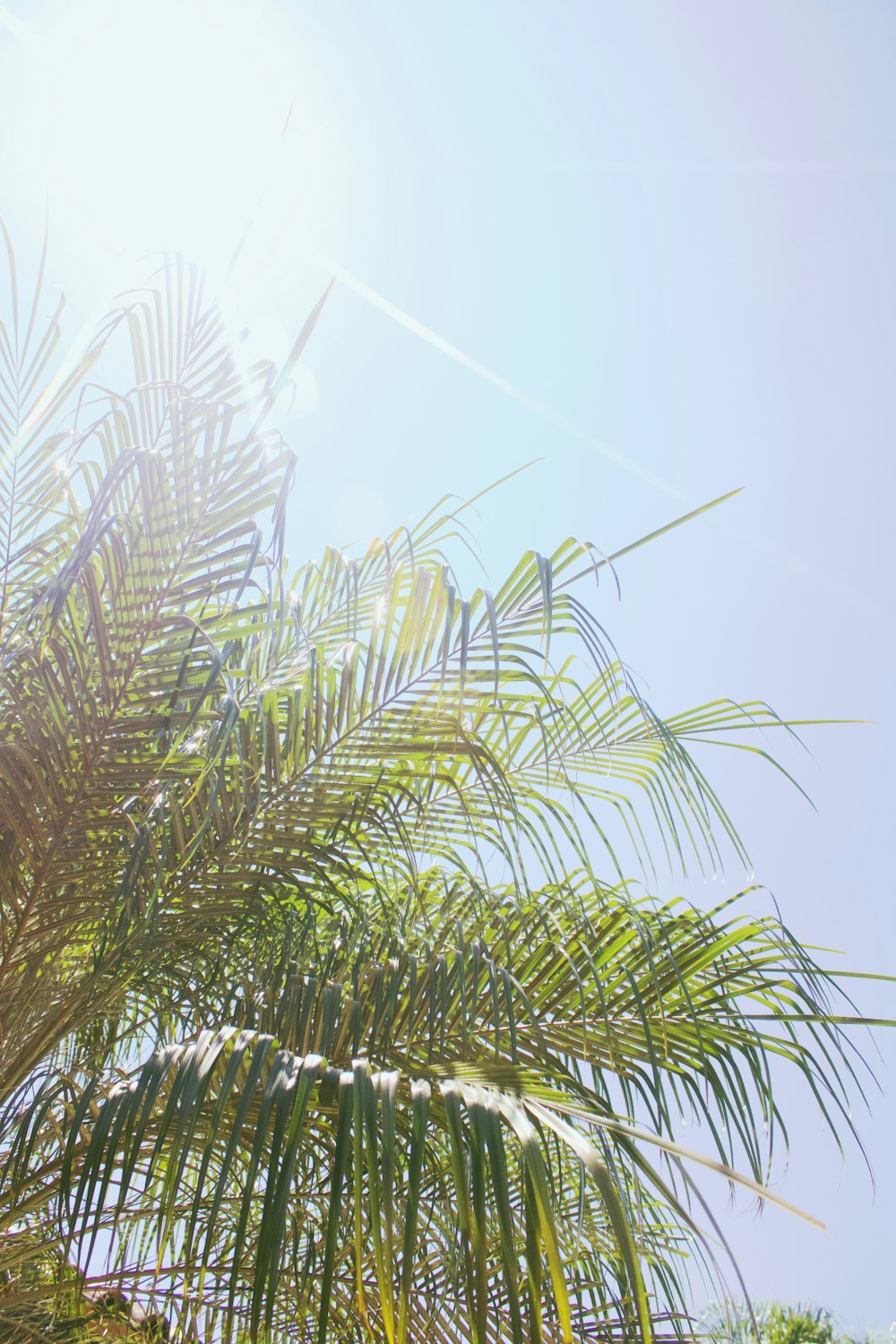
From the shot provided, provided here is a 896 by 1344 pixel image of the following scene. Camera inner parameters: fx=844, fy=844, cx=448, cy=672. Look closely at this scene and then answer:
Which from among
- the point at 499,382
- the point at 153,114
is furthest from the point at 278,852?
the point at 499,382

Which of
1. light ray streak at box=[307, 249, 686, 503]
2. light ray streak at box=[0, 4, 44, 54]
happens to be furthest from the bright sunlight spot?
light ray streak at box=[307, 249, 686, 503]

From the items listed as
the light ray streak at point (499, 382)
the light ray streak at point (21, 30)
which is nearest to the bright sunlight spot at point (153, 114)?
the light ray streak at point (21, 30)

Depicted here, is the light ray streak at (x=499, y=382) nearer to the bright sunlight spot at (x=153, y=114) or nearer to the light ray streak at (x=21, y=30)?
the bright sunlight spot at (x=153, y=114)

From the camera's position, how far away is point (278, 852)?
1.64 m

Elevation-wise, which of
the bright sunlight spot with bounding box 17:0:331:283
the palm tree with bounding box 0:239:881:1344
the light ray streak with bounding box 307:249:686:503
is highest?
the light ray streak with bounding box 307:249:686:503

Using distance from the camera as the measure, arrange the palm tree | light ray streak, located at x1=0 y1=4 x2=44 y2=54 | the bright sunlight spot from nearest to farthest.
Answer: the palm tree
the bright sunlight spot
light ray streak, located at x1=0 y1=4 x2=44 y2=54

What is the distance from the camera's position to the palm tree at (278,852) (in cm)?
130

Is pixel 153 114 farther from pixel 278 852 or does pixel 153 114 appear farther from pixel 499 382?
pixel 499 382

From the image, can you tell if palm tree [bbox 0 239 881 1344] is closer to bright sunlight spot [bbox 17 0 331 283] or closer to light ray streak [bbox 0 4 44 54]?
bright sunlight spot [bbox 17 0 331 283]

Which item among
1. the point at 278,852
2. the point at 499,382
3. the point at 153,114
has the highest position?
the point at 499,382

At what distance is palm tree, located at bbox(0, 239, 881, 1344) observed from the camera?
1305 mm

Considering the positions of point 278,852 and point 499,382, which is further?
point 499,382

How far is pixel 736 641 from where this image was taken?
7.89 metres

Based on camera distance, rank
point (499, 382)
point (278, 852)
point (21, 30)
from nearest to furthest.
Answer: point (278, 852)
point (21, 30)
point (499, 382)
